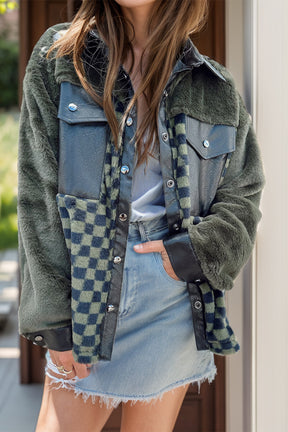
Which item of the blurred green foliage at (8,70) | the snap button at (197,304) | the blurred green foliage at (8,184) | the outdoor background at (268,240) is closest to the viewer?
the snap button at (197,304)

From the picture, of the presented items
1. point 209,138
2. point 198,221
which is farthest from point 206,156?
point 198,221

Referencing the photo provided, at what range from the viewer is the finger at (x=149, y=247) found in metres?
1.75

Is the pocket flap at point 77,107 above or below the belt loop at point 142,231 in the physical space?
above

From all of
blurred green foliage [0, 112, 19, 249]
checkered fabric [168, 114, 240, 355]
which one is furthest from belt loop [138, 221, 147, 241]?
blurred green foliage [0, 112, 19, 249]

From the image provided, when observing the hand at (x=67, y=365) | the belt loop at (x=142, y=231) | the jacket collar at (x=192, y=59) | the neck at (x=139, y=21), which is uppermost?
the neck at (x=139, y=21)

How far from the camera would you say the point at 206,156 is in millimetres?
1853

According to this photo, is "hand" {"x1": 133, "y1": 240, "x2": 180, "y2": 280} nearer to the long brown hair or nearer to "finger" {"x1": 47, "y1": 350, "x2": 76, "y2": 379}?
the long brown hair

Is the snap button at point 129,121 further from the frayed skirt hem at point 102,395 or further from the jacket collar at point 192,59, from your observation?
the frayed skirt hem at point 102,395

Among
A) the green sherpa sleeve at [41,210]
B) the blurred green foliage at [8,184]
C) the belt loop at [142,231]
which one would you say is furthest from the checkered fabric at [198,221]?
the blurred green foliage at [8,184]

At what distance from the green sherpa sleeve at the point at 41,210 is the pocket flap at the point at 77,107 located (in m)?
0.03

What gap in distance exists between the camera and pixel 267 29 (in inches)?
81.0

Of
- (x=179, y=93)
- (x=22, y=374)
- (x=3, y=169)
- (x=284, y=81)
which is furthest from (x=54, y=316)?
(x=3, y=169)

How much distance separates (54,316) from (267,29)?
45.0 inches

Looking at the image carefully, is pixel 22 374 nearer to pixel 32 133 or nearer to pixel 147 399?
pixel 147 399
